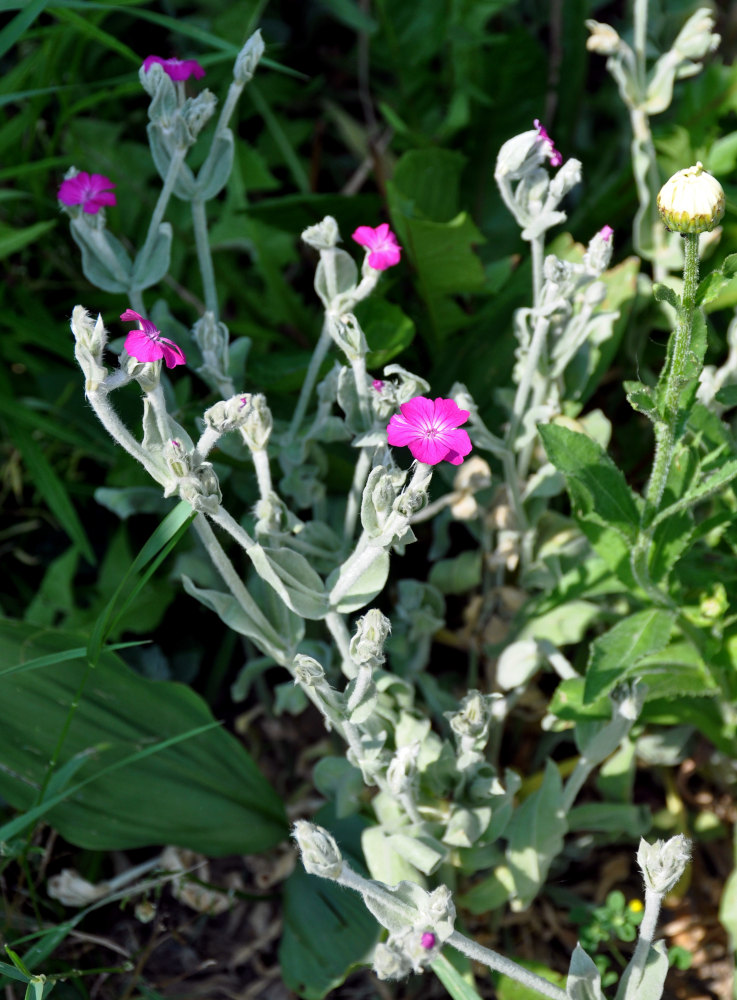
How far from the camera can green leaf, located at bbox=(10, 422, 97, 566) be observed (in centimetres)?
143

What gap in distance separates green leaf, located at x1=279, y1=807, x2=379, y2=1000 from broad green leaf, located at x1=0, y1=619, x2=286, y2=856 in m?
0.10

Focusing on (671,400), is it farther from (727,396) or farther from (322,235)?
(322,235)

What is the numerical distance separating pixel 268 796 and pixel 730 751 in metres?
0.60

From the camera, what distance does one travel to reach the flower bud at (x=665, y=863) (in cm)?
85

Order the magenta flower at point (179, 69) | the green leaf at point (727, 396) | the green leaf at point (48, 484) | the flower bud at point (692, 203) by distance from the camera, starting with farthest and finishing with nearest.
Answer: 1. the green leaf at point (48, 484)
2. the magenta flower at point (179, 69)
3. the green leaf at point (727, 396)
4. the flower bud at point (692, 203)

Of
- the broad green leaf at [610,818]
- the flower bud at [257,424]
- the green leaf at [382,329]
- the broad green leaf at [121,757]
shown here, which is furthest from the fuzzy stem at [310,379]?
the broad green leaf at [610,818]

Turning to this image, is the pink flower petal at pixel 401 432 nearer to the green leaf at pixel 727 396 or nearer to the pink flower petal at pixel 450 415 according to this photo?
the pink flower petal at pixel 450 415

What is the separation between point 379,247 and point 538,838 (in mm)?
700

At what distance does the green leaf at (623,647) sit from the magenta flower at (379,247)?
18.1 inches

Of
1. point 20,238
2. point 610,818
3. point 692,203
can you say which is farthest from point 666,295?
point 20,238

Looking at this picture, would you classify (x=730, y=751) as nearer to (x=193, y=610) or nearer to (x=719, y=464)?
(x=719, y=464)

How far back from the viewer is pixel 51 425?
1439 mm

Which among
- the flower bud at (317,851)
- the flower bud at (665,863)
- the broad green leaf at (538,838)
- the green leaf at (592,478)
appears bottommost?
the broad green leaf at (538,838)

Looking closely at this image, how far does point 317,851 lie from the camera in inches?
31.9
